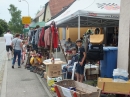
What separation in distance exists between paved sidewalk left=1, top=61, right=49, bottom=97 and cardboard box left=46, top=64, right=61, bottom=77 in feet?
1.83

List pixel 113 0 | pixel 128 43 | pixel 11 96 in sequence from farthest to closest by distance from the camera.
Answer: pixel 113 0 < pixel 11 96 < pixel 128 43

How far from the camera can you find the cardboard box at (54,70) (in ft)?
25.0

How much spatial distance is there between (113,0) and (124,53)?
12.7 ft

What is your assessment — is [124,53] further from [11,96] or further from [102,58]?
[11,96]

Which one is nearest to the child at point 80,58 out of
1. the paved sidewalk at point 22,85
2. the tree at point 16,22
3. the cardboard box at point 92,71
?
the paved sidewalk at point 22,85

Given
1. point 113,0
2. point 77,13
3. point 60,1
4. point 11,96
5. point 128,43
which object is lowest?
point 11,96

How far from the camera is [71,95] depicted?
15.1ft

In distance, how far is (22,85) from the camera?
774cm

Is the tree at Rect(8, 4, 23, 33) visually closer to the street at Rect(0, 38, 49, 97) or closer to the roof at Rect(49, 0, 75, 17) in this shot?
the roof at Rect(49, 0, 75, 17)

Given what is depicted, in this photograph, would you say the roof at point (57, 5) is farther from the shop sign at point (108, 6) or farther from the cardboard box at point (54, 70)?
the cardboard box at point (54, 70)

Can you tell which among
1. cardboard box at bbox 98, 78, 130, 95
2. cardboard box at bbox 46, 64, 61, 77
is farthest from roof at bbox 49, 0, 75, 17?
cardboard box at bbox 98, 78, 130, 95

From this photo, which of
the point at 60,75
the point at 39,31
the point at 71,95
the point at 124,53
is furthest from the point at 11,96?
the point at 39,31

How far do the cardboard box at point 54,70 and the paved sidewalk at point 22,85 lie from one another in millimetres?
559

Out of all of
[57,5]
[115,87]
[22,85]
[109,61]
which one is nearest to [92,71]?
[109,61]
